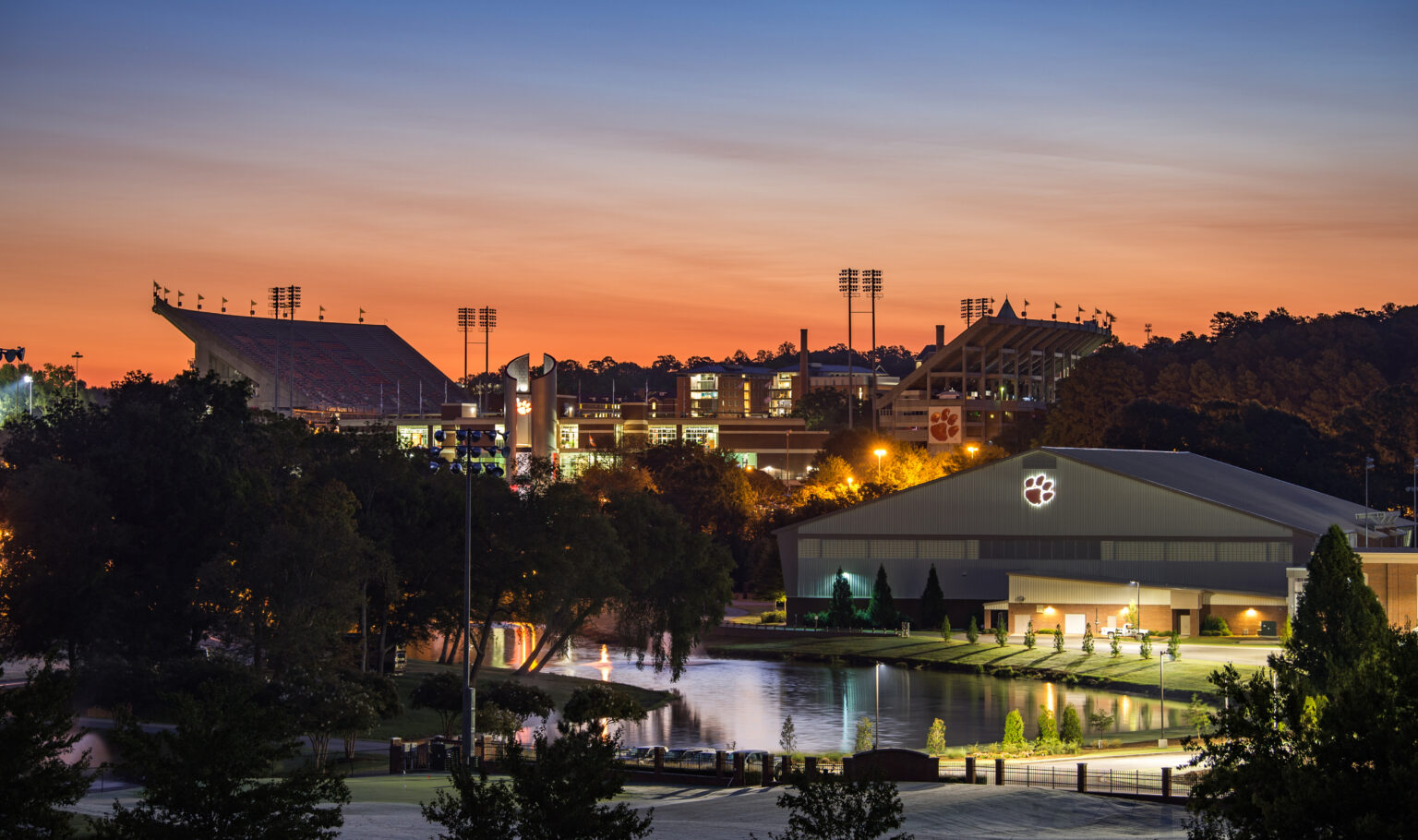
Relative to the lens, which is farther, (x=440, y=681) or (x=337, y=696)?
(x=440, y=681)

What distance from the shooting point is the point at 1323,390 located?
18162 cm

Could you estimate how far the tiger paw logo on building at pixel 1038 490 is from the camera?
92500 millimetres

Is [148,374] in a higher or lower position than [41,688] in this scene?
higher

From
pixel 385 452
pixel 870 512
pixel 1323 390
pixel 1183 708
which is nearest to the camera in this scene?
pixel 1183 708

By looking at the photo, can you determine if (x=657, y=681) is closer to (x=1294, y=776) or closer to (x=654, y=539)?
(x=654, y=539)

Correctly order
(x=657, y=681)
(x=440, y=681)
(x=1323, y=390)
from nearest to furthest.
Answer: (x=440, y=681), (x=657, y=681), (x=1323, y=390)

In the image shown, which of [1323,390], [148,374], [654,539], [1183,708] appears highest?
[1323,390]

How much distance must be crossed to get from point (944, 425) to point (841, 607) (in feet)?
252

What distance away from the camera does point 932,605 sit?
92.3m

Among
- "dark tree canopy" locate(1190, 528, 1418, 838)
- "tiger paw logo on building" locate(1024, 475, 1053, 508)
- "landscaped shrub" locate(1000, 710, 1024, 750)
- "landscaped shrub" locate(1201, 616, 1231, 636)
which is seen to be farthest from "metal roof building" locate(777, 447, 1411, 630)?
"dark tree canopy" locate(1190, 528, 1418, 838)

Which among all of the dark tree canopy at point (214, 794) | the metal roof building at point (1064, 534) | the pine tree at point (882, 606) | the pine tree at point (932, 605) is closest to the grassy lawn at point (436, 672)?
the pine tree at point (882, 606)

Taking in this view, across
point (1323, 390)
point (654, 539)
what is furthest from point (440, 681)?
point (1323, 390)

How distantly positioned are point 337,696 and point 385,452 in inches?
1028

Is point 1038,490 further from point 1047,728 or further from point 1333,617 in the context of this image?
point 1333,617
